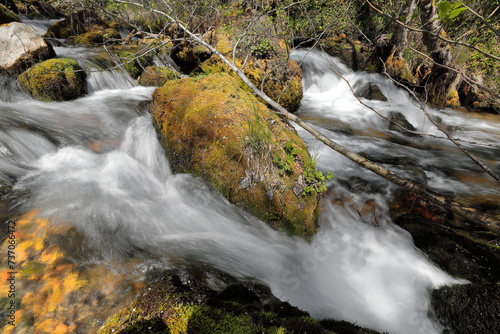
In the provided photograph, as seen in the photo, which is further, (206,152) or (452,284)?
(206,152)

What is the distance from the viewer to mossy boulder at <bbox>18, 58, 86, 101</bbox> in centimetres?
599

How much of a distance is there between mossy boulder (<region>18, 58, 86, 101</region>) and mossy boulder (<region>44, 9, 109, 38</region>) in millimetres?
8723

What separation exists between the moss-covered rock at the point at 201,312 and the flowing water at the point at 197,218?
38cm

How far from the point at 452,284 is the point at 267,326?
8.19ft

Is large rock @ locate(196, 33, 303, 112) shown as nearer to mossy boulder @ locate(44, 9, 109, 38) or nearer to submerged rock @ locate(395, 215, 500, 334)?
submerged rock @ locate(395, 215, 500, 334)

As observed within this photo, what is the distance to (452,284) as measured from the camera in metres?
2.73

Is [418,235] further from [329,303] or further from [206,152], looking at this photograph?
[206,152]

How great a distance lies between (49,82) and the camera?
601 cm

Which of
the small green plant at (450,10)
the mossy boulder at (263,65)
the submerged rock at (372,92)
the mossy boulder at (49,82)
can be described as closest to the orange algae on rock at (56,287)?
the small green plant at (450,10)

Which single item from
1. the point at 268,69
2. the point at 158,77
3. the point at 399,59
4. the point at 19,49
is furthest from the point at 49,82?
the point at 399,59

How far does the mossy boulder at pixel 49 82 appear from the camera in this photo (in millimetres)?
5992

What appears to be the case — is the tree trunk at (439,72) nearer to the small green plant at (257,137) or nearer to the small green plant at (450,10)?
the small green plant at (257,137)

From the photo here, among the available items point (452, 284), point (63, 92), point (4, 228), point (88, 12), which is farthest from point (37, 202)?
point (88, 12)

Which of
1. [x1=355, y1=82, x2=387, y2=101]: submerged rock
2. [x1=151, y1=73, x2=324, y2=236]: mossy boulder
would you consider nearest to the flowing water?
[x1=151, y1=73, x2=324, y2=236]: mossy boulder
